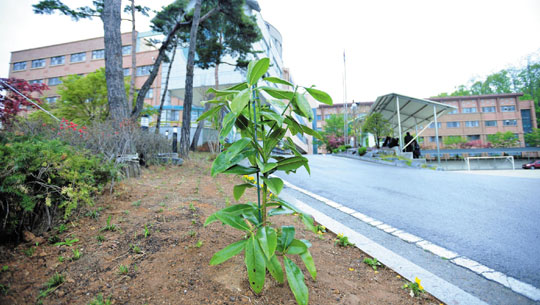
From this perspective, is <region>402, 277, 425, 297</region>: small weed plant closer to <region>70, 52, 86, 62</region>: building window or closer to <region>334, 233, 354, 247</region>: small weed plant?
<region>334, 233, 354, 247</region>: small weed plant

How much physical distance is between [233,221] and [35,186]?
72.7 inches

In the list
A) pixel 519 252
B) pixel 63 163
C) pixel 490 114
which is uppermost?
pixel 490 114

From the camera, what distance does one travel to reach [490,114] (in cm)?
4100

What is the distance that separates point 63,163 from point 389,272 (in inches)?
117

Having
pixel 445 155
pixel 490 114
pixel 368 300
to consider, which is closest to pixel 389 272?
pixel 368 300

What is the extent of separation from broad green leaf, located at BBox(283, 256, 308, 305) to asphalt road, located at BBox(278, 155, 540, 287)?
204cm

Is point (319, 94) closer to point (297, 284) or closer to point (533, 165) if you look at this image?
point (297, 284)

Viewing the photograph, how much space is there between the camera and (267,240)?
122 cm

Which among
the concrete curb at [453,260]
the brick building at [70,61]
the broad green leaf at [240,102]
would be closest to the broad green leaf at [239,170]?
the broad green leaf at [240,102]

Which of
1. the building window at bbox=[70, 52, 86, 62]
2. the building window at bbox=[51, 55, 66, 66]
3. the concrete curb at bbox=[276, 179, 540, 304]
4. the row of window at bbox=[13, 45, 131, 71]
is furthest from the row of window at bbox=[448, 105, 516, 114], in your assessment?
the building window at bbox=[51, 55, 66, 66]

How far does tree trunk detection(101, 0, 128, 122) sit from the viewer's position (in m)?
5.29

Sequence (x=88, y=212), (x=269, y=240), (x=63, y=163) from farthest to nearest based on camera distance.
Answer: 1. (x=88, y=212)
2. (x=63, y=163)
3. (x=269, y=240)

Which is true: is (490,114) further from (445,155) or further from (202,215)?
(202,215)

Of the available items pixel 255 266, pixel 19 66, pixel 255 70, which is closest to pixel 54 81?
pixel 19 66
